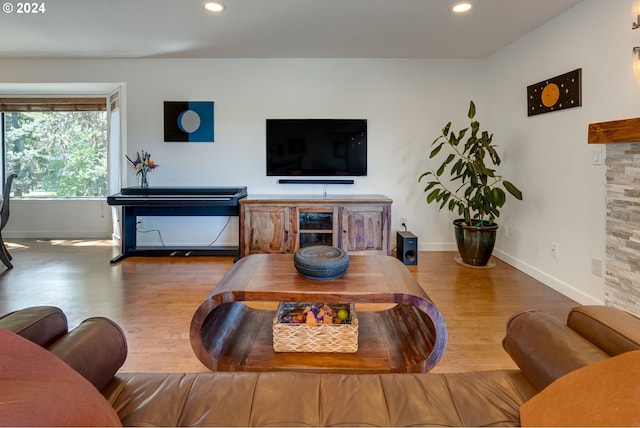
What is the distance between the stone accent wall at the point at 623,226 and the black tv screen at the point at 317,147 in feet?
8.09

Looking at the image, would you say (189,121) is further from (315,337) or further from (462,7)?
(315,337)

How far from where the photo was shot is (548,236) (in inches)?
124

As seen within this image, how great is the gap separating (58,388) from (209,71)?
4.26 m

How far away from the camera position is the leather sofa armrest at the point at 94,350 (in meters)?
0.87

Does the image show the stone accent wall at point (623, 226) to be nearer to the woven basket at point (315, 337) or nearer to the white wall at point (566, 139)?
the white wall at point (566, 139)

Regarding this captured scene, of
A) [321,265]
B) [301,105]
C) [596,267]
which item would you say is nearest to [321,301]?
[321,265]

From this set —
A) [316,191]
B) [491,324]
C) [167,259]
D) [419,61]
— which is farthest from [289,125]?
[491,324]

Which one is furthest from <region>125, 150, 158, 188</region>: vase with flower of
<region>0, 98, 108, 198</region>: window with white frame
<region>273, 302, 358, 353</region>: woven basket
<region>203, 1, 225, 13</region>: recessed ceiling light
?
<region>273, 302, 358, 353</region>: woven basket

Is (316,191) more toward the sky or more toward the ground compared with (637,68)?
more toward the ground

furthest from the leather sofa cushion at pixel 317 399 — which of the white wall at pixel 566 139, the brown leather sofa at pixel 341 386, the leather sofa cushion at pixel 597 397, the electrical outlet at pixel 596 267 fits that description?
the white wall at pixel 566 139

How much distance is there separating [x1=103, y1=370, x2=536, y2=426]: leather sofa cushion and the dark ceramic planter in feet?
8.76

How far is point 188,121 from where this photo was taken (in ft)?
14.1

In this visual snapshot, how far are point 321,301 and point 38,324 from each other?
3.25ft

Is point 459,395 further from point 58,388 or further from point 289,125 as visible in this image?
point 289,125
